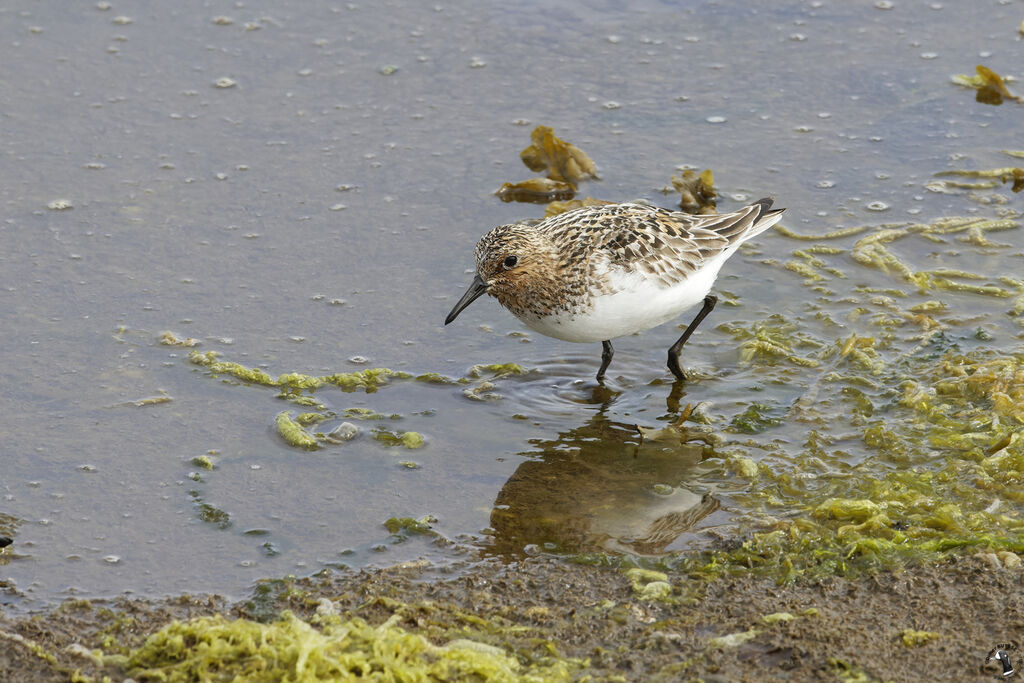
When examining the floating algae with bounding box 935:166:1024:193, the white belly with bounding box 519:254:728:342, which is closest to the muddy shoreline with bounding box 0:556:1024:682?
the white belly with bounding box 519:254:728:342

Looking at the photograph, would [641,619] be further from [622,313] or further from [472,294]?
[472,294]

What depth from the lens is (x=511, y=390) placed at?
6559 mm

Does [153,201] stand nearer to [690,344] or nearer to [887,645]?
[690,344]

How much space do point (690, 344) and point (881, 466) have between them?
5.26ft

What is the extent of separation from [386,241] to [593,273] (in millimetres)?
2151

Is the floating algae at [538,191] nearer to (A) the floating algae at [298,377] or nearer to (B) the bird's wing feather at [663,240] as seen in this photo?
(B) the bird's wing feather at [663,240]

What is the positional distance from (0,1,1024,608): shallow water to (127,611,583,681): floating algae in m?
0.66

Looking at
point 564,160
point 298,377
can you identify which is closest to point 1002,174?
point 564,160

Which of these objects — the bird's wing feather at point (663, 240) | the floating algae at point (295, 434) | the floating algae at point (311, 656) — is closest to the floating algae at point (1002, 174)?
the bird's wing feather at point (663, 240)

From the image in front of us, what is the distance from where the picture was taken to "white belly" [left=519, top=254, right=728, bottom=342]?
6.12 meters

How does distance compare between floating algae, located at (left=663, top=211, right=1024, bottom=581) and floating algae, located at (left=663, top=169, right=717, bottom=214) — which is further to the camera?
floating algae, located at (left=663, top=169, right=717, bottom=214)

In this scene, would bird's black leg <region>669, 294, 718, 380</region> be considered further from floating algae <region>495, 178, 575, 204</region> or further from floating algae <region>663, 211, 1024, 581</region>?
floating algae <region>495, 178, 575, 204</region>

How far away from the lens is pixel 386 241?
7863 millimetres

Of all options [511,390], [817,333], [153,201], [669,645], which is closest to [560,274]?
[511,390]
